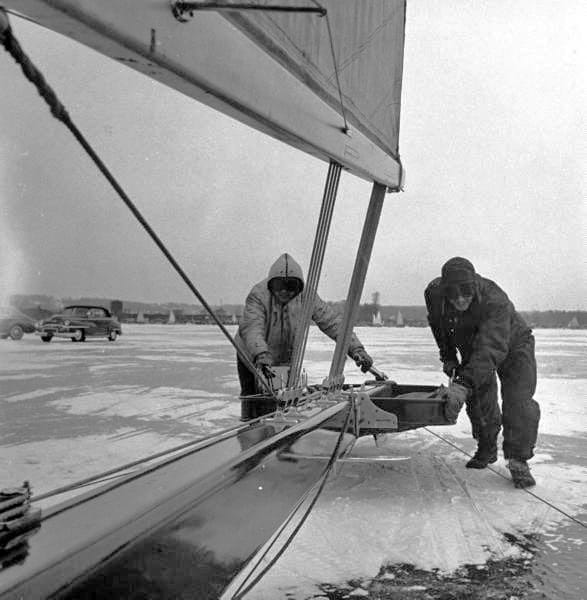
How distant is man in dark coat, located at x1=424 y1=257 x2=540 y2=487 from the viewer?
3877 mm

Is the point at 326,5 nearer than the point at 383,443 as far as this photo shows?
Yes

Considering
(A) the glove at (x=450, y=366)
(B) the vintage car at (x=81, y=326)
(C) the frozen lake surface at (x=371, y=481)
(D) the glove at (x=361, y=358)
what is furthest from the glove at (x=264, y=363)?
(B) the vintage car at (x=81, y=326)

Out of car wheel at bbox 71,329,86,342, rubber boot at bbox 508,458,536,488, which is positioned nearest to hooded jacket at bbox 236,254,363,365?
rubber boot at bbox 508,458,536,488

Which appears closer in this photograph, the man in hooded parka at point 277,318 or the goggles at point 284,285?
the man in hooded parka at point 277,318

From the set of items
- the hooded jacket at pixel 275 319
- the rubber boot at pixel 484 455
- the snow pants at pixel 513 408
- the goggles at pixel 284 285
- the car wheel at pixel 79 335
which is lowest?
the car wheel at pixel 79 335

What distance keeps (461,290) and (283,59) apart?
2.45 m

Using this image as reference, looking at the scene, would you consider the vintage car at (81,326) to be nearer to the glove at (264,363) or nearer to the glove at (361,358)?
the glove at (361,358)

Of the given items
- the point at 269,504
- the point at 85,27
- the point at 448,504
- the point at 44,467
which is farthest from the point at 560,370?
the point at 85,27

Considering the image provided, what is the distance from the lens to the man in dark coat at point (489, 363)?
388 cm

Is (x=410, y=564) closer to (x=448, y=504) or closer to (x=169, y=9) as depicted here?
(x=448, y=504)

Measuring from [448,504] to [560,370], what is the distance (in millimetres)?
9197

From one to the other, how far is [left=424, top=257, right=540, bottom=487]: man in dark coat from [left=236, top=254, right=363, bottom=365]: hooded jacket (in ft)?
2.56

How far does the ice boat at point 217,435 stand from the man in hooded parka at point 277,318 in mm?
1153

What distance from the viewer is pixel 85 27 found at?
3.78ft
